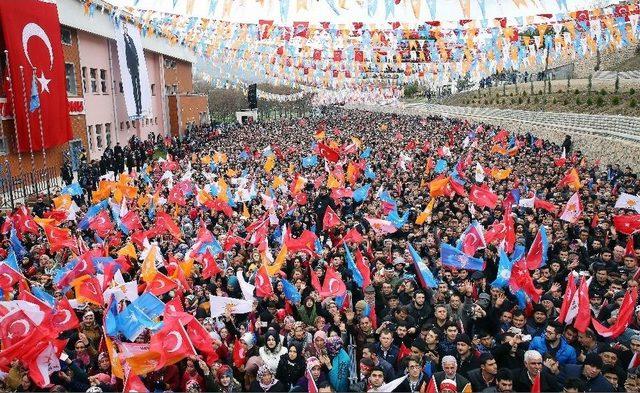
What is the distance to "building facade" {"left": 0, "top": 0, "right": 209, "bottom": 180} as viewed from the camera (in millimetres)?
23062

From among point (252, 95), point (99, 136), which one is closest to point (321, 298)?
point (99, 136)

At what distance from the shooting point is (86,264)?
30.6ft

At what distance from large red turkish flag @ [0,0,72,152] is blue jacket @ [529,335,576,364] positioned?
64.0 feet

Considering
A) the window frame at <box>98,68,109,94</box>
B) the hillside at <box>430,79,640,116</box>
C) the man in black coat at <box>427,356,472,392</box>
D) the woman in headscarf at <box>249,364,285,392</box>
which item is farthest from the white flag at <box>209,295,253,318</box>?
the window frame at <box>98,68,109,94</box>

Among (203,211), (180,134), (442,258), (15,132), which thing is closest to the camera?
(442,258)

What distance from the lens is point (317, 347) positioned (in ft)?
21.7

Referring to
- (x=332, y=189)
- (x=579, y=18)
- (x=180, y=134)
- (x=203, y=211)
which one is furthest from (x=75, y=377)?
(x=180, y=134)

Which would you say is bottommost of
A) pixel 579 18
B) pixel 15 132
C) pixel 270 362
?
pixel 270 362

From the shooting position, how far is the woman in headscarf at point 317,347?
6527 mm

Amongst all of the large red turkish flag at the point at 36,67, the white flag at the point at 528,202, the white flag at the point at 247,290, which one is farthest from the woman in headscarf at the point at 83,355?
the large red turkish flag at the point at 36,67

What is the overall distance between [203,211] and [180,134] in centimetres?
3242

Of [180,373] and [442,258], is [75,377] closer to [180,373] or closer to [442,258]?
[180,373]

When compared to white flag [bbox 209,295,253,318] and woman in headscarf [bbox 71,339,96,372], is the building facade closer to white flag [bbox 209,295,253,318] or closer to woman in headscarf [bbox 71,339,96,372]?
woman in headscarf [bbox 71,339,96,372]

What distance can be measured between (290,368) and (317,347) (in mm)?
393
